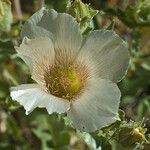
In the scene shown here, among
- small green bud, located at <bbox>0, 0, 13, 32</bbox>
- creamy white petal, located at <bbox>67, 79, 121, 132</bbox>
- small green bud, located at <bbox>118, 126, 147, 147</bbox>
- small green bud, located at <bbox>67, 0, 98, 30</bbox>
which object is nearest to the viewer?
creamy white petal, located at <bbox>67, 79, 121, 132</bbox>

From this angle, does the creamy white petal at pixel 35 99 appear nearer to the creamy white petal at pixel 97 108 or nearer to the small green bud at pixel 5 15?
the creamy white petal at pixel 97 108

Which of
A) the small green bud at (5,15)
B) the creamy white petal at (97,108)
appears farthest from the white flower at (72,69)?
the small green bud at (5,15)

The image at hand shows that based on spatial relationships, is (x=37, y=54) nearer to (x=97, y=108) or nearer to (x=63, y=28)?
(x=63, y=28)

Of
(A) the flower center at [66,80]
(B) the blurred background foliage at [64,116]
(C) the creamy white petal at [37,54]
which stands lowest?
(B) the blurred background foliage at [64,116]

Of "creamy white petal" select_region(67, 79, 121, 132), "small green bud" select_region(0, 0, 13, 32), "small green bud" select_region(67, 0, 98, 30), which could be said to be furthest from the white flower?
"small green bud" select_region(0, 0, 13, 32)

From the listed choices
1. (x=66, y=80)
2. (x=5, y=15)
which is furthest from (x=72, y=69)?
(x=5, y=15)

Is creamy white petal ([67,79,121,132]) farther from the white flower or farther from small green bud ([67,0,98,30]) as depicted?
small green bud ([67,0,98,30])

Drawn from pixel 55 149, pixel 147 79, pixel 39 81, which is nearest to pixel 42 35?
pixel 39 81
